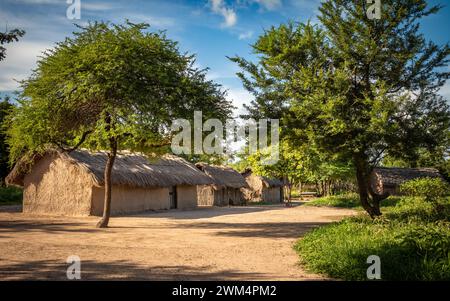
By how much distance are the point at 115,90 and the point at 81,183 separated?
9581mm

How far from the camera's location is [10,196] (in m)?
34.8

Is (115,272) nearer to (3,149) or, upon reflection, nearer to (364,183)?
(364,183)

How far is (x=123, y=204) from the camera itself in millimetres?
23781

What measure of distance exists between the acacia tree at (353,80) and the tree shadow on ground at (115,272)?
737 centimetres

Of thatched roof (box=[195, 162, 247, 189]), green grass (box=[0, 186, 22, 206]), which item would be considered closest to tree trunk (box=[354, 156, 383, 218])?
thatched roof (box=[195, 162, 247, 189])

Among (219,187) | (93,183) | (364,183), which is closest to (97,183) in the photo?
(93,183)

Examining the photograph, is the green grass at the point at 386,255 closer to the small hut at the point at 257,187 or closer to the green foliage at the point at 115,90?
the green foliage at the point at 115,90

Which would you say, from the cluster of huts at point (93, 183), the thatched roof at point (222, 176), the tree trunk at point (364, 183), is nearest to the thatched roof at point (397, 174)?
the thatched roof at point (222, 176)

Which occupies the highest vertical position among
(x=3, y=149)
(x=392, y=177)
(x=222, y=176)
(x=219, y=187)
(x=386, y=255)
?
(x=3, y=149)

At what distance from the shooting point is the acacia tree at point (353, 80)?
13.8 metres

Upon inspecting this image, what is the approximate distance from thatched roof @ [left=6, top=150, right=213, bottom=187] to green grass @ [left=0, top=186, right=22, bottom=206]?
35.0 feet

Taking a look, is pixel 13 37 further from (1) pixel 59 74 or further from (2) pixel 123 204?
(2) pixel 123 204

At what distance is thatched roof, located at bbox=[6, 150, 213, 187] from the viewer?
22.5 m

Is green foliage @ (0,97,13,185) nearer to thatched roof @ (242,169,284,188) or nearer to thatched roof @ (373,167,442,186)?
thatched roof @ (242,169,284,188)
